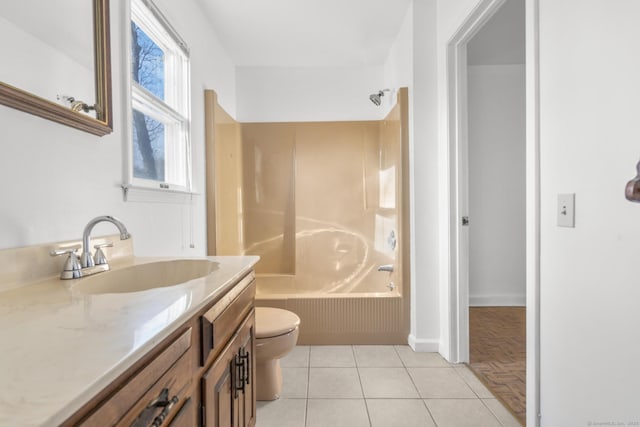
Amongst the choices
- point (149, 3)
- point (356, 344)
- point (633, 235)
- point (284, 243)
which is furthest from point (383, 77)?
point (633, 235)

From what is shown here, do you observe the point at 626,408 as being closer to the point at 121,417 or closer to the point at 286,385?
the point at 121,417

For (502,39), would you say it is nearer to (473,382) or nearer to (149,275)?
(473,382)

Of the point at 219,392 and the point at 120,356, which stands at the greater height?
the point at 120,356

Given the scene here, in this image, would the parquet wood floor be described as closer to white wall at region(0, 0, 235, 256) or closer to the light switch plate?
the light switch plate

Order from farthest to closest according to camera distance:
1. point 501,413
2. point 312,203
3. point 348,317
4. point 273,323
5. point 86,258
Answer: point 312,203, point 348,317, point 273,323, point 501,413, point 86,258

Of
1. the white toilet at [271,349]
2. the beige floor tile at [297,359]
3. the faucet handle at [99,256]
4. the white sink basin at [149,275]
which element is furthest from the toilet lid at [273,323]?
the faucet handle at [99,256]

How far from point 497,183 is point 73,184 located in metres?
3.35

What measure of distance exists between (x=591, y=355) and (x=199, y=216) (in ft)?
6.78

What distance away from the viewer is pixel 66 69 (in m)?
1.01

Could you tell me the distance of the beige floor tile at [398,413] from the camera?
4.90 ft

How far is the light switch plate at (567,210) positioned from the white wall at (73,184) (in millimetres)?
1622

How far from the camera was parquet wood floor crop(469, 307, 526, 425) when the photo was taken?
1703 mm

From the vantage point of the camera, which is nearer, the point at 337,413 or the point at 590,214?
the point at 590,214

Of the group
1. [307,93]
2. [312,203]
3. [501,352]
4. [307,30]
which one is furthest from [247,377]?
[307,93]
